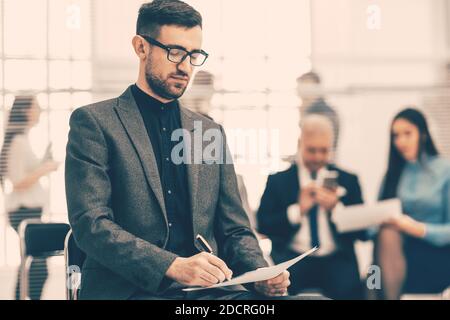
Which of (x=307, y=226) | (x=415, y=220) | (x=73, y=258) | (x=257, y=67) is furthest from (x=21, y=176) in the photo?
(x=415, y=220)

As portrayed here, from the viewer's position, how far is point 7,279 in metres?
2.99

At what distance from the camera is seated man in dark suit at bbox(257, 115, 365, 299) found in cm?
312

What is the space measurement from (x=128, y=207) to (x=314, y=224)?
49.0 inches

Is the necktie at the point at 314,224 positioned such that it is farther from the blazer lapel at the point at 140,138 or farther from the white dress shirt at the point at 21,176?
the white dress shirt at the point at 21,176

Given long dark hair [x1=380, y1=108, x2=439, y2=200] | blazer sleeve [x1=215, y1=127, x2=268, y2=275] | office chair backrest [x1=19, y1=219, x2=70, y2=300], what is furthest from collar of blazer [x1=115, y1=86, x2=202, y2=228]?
long dark hair [x1=380, y1=108, x2=439, y2=200]

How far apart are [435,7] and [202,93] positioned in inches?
49.3

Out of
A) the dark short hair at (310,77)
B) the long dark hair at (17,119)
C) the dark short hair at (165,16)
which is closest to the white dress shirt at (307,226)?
the dark short hair at (310,77)

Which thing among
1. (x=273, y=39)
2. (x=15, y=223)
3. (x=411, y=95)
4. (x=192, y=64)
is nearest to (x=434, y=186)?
(x=411, y=95)

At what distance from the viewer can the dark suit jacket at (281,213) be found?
10.2 feet

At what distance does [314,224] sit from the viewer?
10.5 feet
